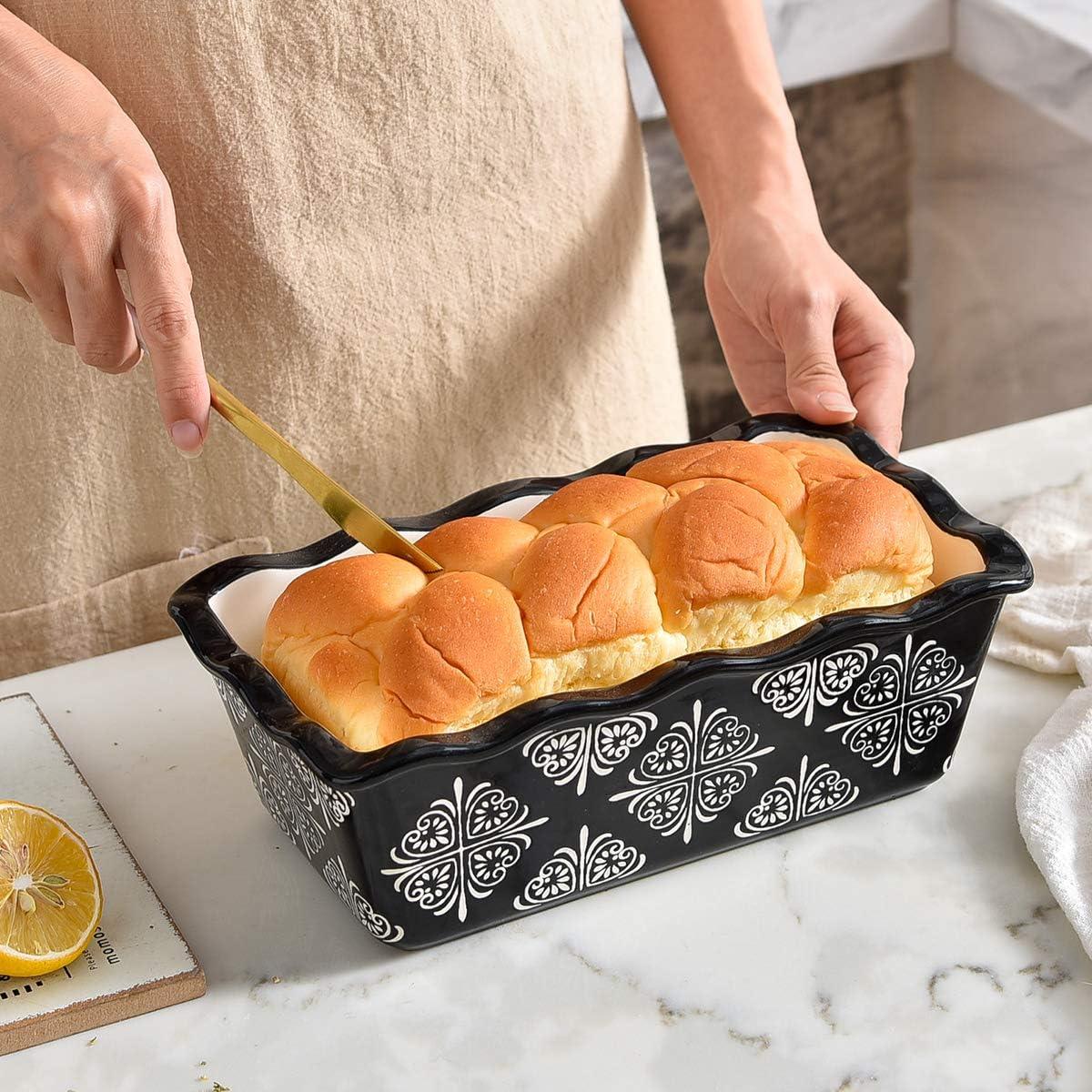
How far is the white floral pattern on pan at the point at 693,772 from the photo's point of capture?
2.27 feet

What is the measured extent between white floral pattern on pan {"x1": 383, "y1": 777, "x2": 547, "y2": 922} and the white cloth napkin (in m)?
0.28

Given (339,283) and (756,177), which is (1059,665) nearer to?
(756,177)

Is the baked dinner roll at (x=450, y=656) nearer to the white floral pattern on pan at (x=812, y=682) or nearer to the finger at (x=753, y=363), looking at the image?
the white floral pattern on pan at (x=812, y=682)

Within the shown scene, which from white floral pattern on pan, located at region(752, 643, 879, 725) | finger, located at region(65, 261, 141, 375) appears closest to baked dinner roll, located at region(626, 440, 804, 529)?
white floral pattern on pan, located at region(752, 643, 879, 725)

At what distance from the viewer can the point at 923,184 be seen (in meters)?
2.42

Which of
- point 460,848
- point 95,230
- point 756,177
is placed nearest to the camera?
point 460,848

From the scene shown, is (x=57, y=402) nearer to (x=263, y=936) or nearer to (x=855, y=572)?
(x=263, y=936)

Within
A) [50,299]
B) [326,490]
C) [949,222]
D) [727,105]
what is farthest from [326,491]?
[949,222]

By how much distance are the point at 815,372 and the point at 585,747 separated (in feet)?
1.33

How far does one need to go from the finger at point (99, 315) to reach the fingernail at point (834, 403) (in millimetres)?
451

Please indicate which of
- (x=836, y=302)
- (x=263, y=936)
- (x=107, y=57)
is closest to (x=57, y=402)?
(x=107, y=57)

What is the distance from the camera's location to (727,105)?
45.5 inches

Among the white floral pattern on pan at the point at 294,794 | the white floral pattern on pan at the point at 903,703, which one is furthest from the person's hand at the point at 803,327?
the white floral pattern on pan at the point at 294,794

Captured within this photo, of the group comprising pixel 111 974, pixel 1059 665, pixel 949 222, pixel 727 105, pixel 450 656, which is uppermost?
pixel 727 105
